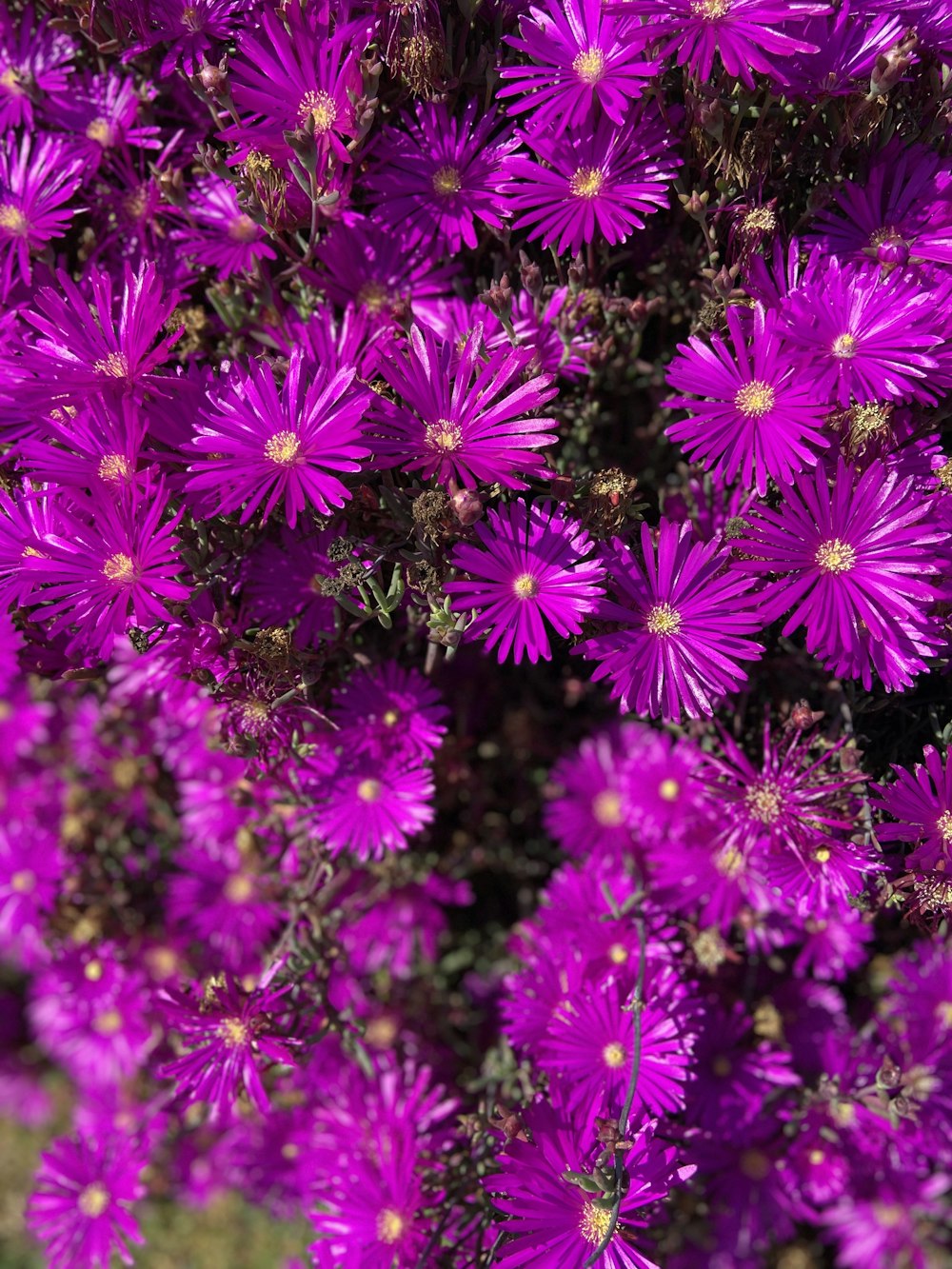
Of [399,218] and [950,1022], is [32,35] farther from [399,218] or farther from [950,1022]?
[950,1022]

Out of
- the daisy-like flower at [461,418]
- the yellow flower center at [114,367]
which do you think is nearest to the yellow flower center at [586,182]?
the daisy-like flower at [461,418]

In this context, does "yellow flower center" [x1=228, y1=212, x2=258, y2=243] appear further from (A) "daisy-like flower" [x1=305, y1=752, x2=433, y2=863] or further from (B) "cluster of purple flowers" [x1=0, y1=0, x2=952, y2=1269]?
(A) "daisy-like flower" [x1=305, y1=752, x2=433, y2=863]

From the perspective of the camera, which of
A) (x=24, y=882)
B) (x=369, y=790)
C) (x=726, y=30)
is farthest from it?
(x=24, y=882)

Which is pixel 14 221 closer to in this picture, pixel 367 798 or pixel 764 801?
pixel 367 798

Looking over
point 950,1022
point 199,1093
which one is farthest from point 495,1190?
point 950,1022

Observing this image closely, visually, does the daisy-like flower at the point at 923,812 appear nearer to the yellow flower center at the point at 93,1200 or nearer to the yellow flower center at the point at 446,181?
the yellow flower center at the point at 446,181

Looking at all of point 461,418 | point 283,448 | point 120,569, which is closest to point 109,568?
point 120,569
